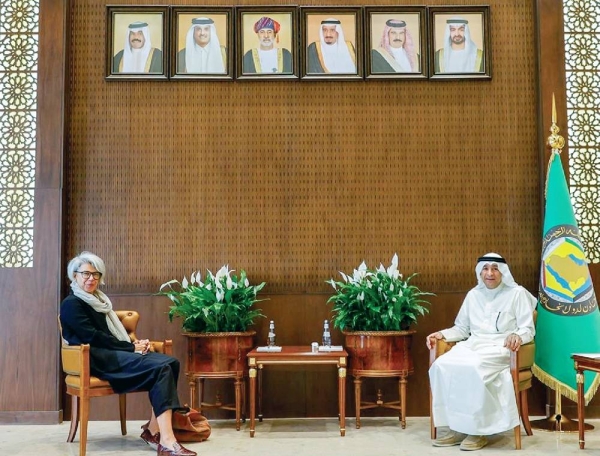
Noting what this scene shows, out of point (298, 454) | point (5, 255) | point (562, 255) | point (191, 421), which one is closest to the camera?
point (298, 454)

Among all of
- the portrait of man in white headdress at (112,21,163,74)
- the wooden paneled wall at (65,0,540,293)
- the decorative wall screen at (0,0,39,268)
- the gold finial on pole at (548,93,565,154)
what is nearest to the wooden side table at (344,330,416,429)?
the wooden paneled wall at (65,0,540,293)

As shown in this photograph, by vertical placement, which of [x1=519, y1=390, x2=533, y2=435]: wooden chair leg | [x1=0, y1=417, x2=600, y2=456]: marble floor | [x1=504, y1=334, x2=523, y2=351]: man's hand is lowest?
[x1=0, y1=417, x2=600, y2=456]: marble floor

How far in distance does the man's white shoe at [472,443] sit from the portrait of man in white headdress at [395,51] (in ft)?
10.8

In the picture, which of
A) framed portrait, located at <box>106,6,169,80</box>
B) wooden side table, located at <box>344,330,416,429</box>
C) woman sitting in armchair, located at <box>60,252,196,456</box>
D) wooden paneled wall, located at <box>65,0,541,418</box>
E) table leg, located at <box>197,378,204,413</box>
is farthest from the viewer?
framed portrait, located at <box>106,6,169,80</box>

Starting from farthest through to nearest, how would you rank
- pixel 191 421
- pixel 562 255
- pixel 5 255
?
pixel 5 255 → pixel 562 255 → pixel 191 421

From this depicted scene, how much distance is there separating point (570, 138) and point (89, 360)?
4.52 m

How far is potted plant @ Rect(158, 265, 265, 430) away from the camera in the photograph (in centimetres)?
542

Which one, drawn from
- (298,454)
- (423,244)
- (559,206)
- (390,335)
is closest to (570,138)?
(559,206)

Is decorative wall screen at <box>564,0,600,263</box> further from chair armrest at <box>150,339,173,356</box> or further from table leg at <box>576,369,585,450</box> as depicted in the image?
chair armrest at <box>150,339,173,356</box>

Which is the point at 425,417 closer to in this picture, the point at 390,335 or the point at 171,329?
the point at 390,335

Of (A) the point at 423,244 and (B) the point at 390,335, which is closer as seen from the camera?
(B) the point at 390,335

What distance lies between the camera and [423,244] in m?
6.21

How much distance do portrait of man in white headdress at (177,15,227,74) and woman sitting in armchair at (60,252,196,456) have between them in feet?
7.28

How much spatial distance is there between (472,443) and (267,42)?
12.7 ft
